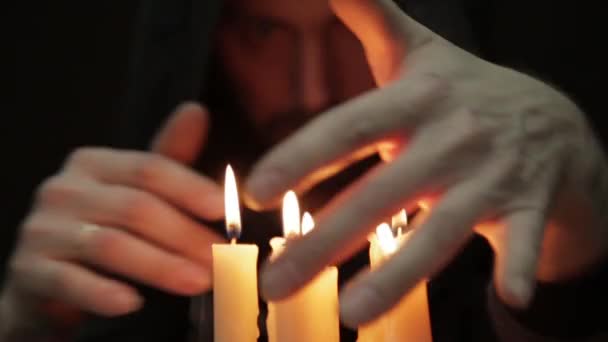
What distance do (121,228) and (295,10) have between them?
39 centimetres

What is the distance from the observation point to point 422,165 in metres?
0.40

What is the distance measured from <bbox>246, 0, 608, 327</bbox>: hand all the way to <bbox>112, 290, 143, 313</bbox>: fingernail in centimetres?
23

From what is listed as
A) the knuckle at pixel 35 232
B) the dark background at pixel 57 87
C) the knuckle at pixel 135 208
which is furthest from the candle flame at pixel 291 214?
the dark background at pixel 57 87

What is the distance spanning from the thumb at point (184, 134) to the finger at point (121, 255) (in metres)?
0.08

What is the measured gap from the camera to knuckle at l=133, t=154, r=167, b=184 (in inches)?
23.5

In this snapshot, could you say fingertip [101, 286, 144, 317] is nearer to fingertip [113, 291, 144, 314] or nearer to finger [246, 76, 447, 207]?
fingertip [113, 291, 144, 314]

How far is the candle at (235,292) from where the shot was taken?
408 mm

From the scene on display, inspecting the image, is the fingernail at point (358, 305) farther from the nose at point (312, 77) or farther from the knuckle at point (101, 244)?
the nose at point (312, 77)

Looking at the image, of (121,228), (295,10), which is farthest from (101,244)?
(295,10)

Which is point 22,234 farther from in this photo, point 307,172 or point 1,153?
point 1,153

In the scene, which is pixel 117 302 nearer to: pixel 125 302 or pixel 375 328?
pixel 125 302

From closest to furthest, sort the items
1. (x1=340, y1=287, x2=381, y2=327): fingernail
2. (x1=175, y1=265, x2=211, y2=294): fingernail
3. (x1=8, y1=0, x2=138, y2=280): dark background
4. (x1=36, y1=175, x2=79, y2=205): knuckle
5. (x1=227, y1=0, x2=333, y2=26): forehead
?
(x1=340, y1=287, x2=381, y2=327): fingernail, (x1=175, y1=265, x2=211, y2=294): fingernail, (x1=36, y1=175, x2=79, y2=205): knuckle, (x1=227, y1=0, x2=333, y2=26): forehead, (x1=8, y1=0, x2=138, y2=280): dark background

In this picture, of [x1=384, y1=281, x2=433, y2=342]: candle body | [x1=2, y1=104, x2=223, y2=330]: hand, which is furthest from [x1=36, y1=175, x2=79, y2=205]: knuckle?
[x1=384, y1=281, x2=433, y2=342]: candle body

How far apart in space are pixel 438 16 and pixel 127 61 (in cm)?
91
